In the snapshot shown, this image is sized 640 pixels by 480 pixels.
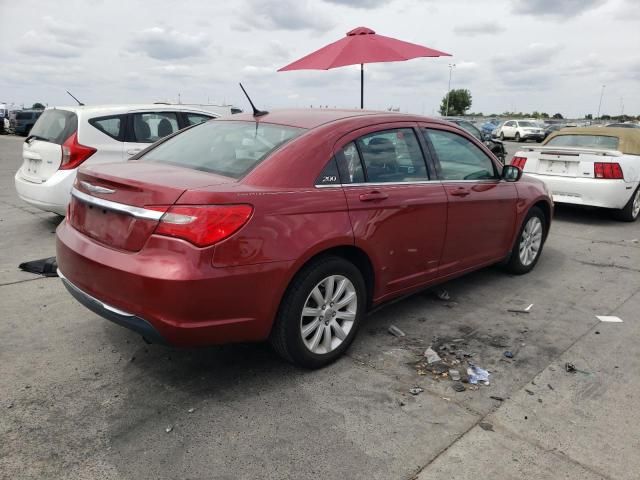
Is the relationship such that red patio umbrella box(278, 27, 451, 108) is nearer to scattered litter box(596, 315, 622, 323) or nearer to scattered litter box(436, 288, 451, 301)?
scattered litter box(436, 288, 451, 301)

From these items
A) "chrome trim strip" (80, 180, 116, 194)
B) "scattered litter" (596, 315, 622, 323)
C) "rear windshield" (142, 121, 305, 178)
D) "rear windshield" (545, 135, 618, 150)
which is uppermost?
"rear windshield" (142, 121, 305, 178)

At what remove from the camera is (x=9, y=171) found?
13.0 meters

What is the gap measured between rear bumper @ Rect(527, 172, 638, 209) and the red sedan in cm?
416

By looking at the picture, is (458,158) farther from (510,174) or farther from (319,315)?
(319,315)

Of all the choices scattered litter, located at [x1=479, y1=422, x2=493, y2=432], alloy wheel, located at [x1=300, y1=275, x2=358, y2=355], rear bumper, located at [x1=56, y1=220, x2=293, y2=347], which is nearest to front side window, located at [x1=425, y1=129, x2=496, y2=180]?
alloy wheel, located at [x1=300, y1=275, x2=358, y2=355]

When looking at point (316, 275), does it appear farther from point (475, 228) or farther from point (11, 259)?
point (11, 259)

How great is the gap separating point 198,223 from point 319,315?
999mm

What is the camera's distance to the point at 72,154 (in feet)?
20.3

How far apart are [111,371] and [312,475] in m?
1.53

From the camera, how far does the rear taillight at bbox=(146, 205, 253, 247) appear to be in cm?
265

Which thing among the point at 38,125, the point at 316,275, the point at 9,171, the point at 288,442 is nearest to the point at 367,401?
the point at 288,442

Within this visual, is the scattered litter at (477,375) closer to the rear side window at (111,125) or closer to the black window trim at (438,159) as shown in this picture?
the black window trim at (438,159)

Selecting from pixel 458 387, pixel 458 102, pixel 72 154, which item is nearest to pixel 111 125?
pixel 72 154

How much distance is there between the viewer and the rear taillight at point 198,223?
2.65 m
